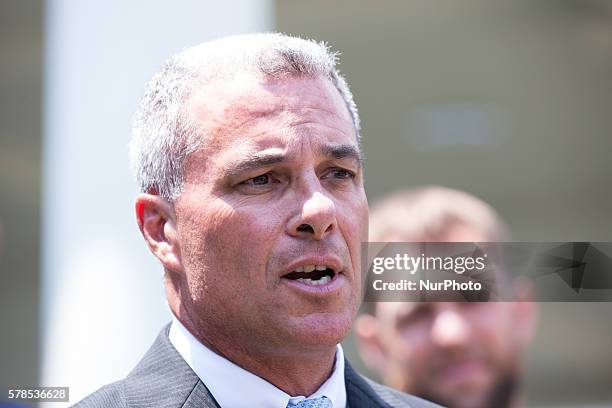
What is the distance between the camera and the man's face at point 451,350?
10.4 feet

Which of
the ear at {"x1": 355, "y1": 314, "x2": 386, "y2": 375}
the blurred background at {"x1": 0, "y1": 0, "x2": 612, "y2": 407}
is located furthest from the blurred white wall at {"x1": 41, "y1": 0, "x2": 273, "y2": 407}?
the ear at {"x1": 355, "y1": 314, "x2": 386, "y2": 375}

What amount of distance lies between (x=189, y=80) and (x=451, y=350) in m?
1.36

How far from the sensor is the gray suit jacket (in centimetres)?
224

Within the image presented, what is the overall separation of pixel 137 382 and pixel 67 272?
1.35 metres

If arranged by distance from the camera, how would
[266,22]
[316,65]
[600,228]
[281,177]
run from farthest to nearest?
[600,228] → [266,22] → [316,65] → [281,177]

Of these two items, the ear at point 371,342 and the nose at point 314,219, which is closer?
the nose at point 314,219

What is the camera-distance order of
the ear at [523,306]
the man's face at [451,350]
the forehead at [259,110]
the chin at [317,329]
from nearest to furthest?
the chin at [317,329] → the forehead at [259,110] → the man's face at [451,350] → the ear at [523,306]

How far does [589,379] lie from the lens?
16.6 feet

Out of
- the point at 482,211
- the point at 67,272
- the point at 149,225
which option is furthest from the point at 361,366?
the point at 149,225

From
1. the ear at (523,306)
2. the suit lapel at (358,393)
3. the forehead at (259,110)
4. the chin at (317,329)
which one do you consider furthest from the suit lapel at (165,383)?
the ear at (523,306)

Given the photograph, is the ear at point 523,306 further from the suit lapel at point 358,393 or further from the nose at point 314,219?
the nose at point 314,219

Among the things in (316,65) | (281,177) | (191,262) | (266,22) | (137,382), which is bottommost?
(137,382)

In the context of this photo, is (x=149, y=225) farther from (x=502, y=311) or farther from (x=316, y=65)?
(x=502, y=311)

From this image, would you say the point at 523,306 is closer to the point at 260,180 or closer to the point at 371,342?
the point at 371,342
